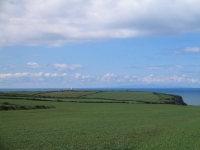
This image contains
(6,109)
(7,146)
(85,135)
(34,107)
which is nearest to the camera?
Result: (7,146)

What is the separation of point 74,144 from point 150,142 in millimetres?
5846

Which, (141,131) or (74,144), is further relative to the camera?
(141,131)

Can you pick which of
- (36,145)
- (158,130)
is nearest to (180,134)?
(158,130)

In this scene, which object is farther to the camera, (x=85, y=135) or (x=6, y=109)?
(x=6, y=109)

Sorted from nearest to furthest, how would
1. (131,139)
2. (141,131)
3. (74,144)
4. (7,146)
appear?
1. (7,146)
2. (74,144)
3. (131,139)
4. (141,131)

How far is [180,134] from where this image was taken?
27172 mm

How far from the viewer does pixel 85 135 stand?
26578 mm

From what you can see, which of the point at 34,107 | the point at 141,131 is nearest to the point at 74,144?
the point at 141,131

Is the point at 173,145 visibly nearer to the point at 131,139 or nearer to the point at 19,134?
the point at 131,139

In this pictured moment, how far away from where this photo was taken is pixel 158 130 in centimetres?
3052

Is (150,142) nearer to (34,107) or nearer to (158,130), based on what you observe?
(158,130)

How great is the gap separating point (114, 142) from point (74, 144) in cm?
311

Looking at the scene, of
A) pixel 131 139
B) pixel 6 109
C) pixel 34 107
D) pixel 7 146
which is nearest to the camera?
pixel 7 146

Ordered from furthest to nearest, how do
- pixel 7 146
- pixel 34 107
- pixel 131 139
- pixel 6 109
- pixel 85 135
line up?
1. pixel 34 107
2. pixel 6 109
3. pixel 85 135
4. pixel 131 139
5. pixel 7 146
